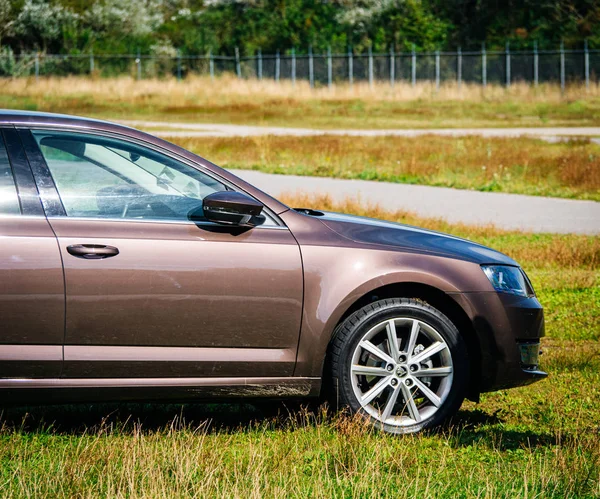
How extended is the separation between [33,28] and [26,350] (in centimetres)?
5580

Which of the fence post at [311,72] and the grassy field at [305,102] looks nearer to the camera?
the grassy field at [305,102]

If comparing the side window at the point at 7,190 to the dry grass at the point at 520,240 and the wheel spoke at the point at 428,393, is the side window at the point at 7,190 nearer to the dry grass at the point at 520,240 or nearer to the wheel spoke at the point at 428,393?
the wheel spoke at the point at 428,393

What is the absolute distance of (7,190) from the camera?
4586 millimetres

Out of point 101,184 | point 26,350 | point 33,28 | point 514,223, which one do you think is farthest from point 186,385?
point 33,28

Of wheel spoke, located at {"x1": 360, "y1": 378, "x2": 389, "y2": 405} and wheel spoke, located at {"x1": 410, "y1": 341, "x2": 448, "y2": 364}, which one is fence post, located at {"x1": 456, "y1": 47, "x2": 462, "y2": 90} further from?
wheel spoke, located at {"x1": 360, "y1": 378, "x2": 389, "y2": 405}

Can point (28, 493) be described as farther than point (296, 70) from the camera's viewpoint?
No

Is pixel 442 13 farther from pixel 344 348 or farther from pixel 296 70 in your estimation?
pixel 344 348

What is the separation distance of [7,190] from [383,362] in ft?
6.39

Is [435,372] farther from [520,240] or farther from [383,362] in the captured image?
[520,240]

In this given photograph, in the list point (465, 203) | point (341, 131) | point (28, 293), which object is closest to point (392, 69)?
point (341, 131)

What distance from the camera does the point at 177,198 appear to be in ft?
15.9

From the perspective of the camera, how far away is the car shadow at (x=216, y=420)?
495cm

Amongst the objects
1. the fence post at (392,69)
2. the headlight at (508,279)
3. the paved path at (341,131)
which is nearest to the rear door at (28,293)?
the headlight at (508,279)

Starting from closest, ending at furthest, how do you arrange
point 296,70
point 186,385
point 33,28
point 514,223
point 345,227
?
point 186,385, point 345,227, point 514,223, point 296,70, point 33,28
